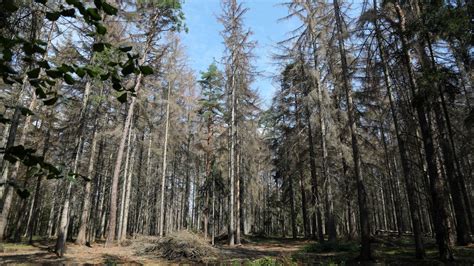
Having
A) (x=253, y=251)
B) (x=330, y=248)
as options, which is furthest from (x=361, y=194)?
(x=253, y=251)

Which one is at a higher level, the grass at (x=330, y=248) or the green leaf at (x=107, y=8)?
the green leaf at (x=107, y=8)

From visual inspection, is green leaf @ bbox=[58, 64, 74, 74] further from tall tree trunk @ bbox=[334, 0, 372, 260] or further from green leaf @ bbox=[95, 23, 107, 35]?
tall tree trunk @ bbox=[334, 0, 372, 260]

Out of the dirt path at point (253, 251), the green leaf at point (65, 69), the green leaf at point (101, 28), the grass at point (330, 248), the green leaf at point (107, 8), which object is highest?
the green leaf at point (107, 8)

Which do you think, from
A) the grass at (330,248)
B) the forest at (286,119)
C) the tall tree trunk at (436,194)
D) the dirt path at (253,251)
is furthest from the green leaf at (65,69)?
the grass at (330,248)

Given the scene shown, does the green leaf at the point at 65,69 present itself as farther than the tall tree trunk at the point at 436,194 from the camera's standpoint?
No

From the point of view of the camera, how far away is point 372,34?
11.7 m

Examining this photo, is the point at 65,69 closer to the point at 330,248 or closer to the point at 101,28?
the point at 101,28

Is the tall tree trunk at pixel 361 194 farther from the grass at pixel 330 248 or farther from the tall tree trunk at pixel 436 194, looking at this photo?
the grass at pixel 330 248

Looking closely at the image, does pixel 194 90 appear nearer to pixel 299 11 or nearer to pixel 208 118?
pixel 208 118

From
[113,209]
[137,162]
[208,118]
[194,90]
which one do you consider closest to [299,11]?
[208,118]

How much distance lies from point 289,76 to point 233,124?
4990 mm

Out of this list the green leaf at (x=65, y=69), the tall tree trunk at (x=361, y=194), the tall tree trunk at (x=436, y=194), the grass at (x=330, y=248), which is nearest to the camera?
the green leaf at (x=65, y=69)

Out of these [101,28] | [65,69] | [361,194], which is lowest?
[65,69]

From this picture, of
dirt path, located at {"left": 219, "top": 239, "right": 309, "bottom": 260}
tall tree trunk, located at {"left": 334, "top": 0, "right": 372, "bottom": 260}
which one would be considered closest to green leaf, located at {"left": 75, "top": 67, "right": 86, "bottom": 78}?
dirt path, located at {"left": 219, "top": 239, "right": 309, "bottom": 260}
